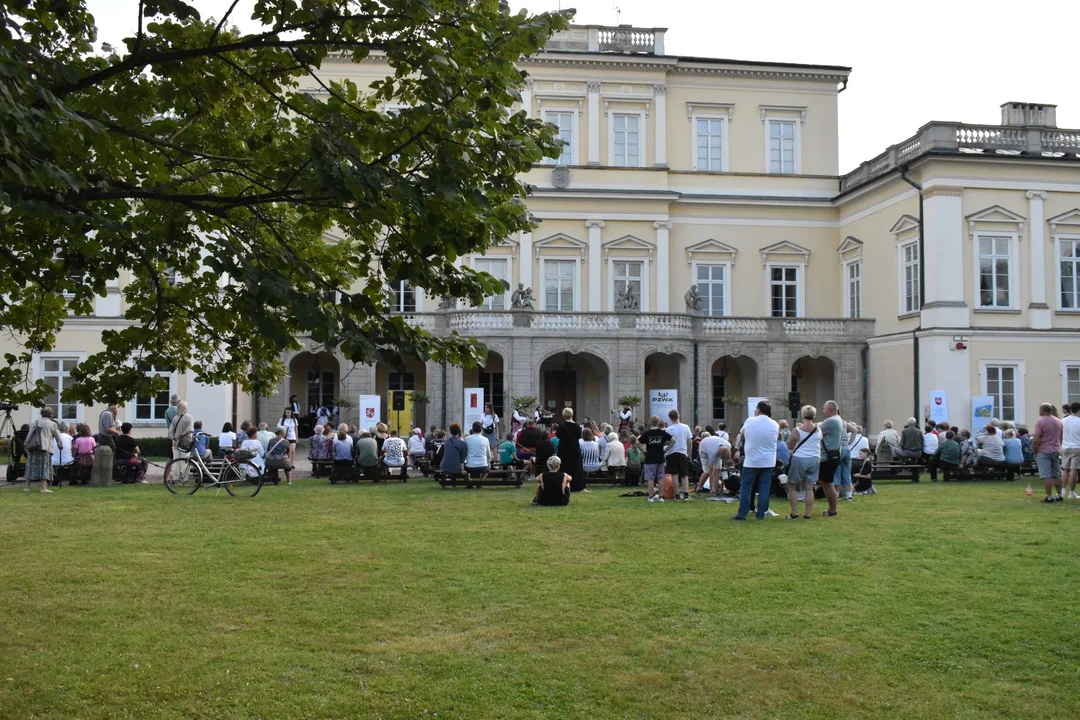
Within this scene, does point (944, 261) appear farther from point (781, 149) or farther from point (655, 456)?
point (655, 456)

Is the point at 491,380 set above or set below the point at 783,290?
below

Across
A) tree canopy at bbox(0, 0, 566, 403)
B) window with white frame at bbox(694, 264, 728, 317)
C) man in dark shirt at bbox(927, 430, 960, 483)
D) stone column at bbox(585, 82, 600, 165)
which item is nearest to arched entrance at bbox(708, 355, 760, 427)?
window with white frame at bbox(694, 264, 728, 317)

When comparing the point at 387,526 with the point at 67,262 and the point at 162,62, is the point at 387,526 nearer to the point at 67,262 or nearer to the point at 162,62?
the point at 67,262

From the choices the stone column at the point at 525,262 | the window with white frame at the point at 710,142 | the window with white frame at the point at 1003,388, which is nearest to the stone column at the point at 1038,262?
the window with white frame at the point at 1003,388

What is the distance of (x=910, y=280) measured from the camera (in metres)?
36.5

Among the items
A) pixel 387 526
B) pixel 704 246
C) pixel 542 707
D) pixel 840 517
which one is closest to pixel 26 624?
pixel 542 707

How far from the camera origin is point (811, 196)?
42.7m

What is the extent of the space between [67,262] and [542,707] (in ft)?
16.3

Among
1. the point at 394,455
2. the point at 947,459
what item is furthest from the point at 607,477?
the point at 947,459

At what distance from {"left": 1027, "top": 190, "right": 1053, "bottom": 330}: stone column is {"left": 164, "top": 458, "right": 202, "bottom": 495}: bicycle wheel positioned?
94.4 ft

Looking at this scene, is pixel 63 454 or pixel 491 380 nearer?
pixel 63 454

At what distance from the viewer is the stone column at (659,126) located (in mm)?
42031

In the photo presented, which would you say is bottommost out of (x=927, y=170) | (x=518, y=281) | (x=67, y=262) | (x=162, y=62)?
(x=67, y=262)

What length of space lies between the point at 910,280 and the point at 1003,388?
493cm
